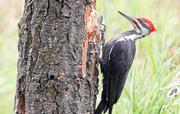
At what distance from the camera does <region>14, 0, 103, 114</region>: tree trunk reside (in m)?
3.05

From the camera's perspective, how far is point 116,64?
A: 12.8 feet

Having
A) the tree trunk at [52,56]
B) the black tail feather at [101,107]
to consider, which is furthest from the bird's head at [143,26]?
the tree trunk at [52,56]

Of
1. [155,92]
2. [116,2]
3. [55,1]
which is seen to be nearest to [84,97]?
[55,1]

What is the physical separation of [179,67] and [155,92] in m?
0.40

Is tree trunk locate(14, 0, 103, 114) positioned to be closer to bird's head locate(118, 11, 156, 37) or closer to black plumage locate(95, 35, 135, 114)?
black plumage locate(95, 35, 135, 114)

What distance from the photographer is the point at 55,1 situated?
10.00ft

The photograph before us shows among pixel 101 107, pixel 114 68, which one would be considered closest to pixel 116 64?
pixel 114 68

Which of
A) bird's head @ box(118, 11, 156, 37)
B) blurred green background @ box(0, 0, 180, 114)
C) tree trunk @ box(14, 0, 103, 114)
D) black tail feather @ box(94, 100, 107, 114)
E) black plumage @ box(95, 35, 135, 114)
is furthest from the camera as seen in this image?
bird's head @ box(118, 11, 156, 37)

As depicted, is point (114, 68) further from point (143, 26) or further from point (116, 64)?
point (143, 26)

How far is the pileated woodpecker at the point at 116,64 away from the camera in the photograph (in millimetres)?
3738

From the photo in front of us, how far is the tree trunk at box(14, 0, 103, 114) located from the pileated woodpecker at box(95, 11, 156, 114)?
24.0 inches

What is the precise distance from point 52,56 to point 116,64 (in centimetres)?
93

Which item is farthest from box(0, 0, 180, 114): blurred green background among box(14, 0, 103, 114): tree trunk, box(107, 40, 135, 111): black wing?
box(14, 0, 103, 114): tree trunk

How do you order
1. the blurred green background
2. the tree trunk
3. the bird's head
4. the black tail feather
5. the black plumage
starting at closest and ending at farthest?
the tree trunk < the black tail feather < the black plumage < the blurred green background < the bird's head
